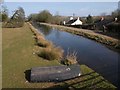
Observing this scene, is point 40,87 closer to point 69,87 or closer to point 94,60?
point 69,87

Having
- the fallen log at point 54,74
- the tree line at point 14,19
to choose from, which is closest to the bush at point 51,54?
the fallen log at point 54,74

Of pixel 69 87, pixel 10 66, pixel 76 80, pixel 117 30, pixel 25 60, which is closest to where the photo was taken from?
pixel 69 87

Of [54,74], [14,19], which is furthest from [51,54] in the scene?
[14,19]

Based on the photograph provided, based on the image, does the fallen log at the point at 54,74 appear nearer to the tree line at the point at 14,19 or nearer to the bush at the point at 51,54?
the bush at the point at 51,54

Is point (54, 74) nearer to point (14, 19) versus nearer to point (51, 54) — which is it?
point (51, 54)

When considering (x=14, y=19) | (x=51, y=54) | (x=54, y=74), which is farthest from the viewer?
(x=14, y=19)

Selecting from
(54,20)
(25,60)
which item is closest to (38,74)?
(25,60)

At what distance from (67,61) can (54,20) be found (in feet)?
367

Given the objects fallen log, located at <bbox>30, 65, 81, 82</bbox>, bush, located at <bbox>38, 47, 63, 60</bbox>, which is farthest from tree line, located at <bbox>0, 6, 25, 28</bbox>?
fallen log, located at <bbox>30, 65, 81, 82</bbox>

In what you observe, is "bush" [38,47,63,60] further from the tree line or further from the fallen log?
the tree line

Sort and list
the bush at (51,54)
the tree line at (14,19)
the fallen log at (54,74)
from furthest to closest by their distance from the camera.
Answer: the tree line at (14,19) < the bush at (51,54) < the fallen log at (54,74)

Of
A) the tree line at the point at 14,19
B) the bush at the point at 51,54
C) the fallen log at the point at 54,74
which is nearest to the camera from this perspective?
the fallen log at the point at 54,74

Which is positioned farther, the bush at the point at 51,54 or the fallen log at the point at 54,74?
the bush at the point at 51,54

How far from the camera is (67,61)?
17.6 meters
